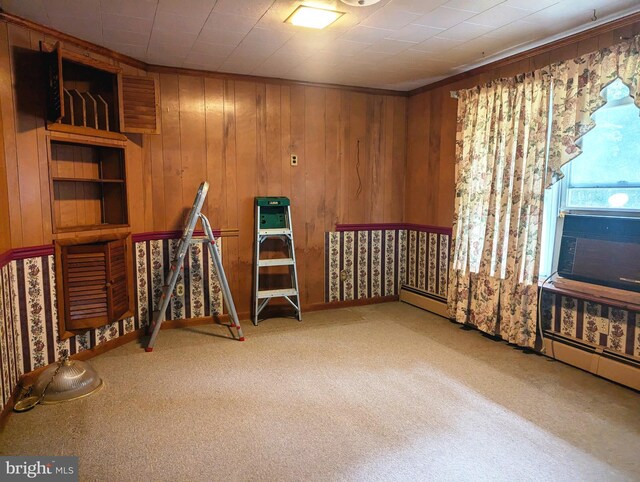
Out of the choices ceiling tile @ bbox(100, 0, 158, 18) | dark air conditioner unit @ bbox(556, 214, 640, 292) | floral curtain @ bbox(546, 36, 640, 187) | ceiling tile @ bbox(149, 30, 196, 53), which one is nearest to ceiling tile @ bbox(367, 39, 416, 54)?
floral curtain @ bbox(546, 36, 640, 187)

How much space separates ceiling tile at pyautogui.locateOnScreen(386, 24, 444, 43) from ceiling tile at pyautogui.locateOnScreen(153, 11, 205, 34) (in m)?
1.33

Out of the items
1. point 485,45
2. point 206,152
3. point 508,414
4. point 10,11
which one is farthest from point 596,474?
point 10,11

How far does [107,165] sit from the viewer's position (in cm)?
346

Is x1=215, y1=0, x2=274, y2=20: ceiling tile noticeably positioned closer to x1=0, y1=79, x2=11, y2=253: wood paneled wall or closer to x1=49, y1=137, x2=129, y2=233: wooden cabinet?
x1=49, y1=137, x2=129, y2=233: wooden cabinet

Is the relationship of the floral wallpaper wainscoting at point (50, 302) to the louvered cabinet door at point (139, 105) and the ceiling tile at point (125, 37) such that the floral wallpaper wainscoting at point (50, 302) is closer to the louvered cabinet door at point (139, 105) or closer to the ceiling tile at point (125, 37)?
the louvered cabinet door at point (139, 105)

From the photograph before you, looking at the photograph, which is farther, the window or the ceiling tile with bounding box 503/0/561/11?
the window

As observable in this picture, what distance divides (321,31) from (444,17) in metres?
0.82

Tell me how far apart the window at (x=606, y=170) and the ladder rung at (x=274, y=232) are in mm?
2241

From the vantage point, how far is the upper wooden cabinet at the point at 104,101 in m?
3.03

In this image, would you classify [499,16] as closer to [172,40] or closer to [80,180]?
[172,40]

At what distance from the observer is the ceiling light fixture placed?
256cm

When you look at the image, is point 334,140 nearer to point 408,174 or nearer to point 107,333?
point 408,174

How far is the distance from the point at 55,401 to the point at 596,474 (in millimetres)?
2964

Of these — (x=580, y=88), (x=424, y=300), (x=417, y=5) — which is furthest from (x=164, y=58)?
(x=424, y=300)
